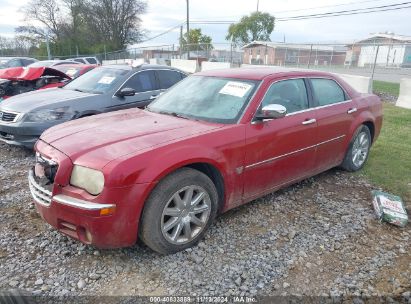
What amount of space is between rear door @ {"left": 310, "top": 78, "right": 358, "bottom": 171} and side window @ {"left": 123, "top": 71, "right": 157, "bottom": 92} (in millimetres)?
3557

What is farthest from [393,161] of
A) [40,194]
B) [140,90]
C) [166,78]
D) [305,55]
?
[305,55]

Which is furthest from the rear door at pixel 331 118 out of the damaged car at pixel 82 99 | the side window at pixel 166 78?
the side window at pixel 166 78

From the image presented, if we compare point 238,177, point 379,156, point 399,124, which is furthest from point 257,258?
point 399,124

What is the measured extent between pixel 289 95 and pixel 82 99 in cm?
370

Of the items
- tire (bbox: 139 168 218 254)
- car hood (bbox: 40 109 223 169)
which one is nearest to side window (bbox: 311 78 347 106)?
car hood (bbox: 40 109 223 169)

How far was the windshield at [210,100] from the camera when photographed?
3561 millimetres

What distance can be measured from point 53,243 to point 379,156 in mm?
5395

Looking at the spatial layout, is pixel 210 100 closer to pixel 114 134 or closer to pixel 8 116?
pixel 114 134

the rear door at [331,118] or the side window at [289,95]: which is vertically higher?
the side window at [289,95]

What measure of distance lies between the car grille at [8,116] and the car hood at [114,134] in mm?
2558

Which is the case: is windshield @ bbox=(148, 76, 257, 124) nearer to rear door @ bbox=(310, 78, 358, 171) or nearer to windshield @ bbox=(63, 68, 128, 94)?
rear door @ bbox=(310, 78, 358, 171)

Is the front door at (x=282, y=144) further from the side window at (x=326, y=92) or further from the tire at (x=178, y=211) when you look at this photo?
the tire at (x=178, y=211)

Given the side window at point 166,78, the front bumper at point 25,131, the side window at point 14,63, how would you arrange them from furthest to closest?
1. the side window at point 14,63
2. the side window at point 166,78
3. the front bumper at point 25,131

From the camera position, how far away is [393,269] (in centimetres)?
302
